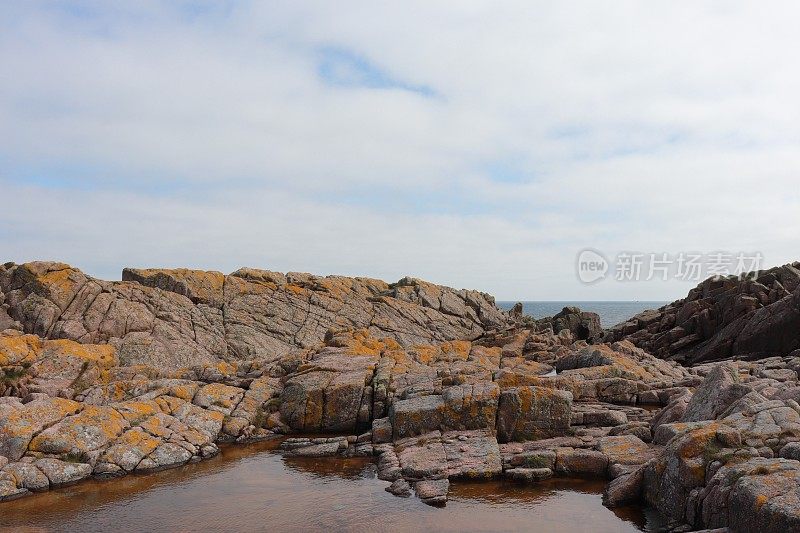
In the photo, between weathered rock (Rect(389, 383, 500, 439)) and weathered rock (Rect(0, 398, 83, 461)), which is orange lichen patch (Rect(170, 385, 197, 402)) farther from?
weathered rock (Rect(389, 383, 500, 439))

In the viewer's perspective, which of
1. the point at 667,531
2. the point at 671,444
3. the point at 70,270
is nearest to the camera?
the point at 667,531

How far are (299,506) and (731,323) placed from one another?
2245 inches

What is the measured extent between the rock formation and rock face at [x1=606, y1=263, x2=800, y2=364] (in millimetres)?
827

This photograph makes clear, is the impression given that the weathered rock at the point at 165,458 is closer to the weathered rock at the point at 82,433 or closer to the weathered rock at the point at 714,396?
the weathered rock at the point at 82,433

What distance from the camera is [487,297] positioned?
8631 centimetres

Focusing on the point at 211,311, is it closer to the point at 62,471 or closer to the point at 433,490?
the point at 62,471

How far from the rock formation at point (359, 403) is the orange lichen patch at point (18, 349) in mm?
112

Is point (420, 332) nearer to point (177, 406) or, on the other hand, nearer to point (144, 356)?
point (144, 356)

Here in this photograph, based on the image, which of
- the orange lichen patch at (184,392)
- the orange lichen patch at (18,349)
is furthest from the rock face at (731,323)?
the orange lichen patch at (18,349)

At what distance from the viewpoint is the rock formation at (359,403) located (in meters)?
17.2

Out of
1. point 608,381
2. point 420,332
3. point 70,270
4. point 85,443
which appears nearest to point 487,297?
point 420,332

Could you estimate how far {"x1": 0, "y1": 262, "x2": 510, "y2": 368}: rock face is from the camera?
4862cm

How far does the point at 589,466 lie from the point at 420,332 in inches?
1818

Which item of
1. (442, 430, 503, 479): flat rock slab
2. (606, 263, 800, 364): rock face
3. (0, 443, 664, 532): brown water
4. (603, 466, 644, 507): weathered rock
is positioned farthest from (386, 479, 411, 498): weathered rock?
(606, 263, 800, 364): rock face
